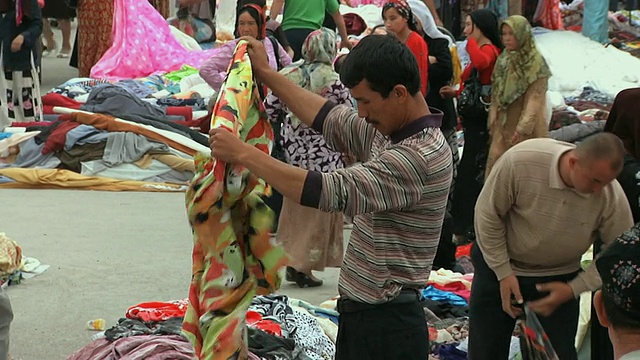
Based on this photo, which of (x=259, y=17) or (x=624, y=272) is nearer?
(x=624, y=272)

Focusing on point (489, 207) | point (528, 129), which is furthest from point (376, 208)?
point (528, 129)

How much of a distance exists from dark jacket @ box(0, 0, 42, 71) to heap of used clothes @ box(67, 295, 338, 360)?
285 inches

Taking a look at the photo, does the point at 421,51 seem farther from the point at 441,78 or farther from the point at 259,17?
the point at 259,17

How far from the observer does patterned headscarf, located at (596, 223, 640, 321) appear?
100 inches

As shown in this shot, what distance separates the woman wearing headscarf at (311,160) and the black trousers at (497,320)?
2885mm

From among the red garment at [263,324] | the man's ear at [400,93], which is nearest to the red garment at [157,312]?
the red garment at [263,324]

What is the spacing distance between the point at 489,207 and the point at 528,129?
4241 mm

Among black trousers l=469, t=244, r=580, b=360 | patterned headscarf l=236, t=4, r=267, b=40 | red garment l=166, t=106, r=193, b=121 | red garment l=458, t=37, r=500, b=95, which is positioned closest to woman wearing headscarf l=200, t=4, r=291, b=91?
A: patterned headscarf l=236, t=4, r=267, b=40

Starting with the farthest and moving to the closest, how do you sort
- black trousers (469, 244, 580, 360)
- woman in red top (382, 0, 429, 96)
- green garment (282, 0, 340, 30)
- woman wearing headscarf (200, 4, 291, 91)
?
green garment (282, 0, 340, 30) < woman in red top (382, 0, 429, 96) < woman wearing headscarf (200, 4, 291, 91) < black trousers (469, 244, 580, 360)

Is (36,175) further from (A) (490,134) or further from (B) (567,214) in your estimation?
(B) (567,214)

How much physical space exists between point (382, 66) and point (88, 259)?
541cm

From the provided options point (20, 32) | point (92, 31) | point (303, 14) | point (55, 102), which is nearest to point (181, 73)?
point (92, 31)

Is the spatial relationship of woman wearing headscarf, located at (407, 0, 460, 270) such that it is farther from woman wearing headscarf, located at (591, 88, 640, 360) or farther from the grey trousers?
the grey trousers

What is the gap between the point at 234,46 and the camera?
9.04 m
